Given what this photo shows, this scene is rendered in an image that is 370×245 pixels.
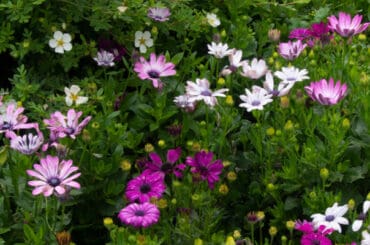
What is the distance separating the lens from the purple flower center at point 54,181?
1948mm

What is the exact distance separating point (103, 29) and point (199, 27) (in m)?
0.42

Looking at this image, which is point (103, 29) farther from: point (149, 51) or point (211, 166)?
point (211, 166)

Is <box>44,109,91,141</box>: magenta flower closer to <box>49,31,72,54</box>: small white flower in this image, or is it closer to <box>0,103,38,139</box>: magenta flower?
<box>0,103,38,139</box>: magenta flower

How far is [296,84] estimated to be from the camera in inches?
104

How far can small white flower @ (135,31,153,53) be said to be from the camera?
2918 mm

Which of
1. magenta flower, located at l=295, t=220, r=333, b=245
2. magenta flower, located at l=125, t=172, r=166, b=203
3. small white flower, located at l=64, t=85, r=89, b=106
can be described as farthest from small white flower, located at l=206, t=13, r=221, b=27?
magenta flower, located at l=295, t=220, r=333, b=245

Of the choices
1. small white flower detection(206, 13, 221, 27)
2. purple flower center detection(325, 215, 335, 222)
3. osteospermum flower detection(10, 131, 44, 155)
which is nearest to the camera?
purple flower center detection(325, 215, 335, 222)

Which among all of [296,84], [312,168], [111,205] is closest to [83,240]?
[111,205]

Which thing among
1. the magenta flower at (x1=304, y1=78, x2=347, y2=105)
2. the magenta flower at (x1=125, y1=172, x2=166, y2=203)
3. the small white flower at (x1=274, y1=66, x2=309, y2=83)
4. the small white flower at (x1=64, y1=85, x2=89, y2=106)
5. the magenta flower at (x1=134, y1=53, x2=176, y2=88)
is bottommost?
the small white flower at (x1=64, y1=85, x2=89, y2=106)

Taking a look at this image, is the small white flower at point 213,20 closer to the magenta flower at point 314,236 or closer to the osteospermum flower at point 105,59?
the osteospermum flower at point 105,59

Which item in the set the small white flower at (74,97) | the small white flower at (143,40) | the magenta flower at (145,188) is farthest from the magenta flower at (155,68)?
the magenta flower at (145,188)

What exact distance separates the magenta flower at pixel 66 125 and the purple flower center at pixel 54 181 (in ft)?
0.57

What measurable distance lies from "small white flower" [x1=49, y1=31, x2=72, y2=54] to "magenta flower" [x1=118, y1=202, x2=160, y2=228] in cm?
112

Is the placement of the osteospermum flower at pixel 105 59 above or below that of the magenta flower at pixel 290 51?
below
